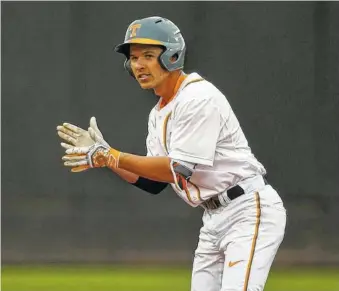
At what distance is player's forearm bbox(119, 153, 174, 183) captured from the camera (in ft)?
12.5

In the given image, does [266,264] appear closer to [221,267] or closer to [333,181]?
[221,267]

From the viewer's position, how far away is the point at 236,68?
675 cm

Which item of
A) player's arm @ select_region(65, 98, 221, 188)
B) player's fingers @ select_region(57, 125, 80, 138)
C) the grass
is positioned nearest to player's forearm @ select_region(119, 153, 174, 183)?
player's arm @ select_region(65, 98, 221, 188)

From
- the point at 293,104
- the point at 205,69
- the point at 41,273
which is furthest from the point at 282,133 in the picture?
the point at 41,273

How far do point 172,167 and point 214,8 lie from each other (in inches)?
127

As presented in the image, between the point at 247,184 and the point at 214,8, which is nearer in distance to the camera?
the point at 247,184

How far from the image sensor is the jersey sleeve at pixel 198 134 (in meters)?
3.77

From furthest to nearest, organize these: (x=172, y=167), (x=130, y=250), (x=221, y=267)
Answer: (x=130, y=250)
(x=221, y=267)
(x=172, y=167)

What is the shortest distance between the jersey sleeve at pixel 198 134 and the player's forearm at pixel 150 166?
0.05 metres

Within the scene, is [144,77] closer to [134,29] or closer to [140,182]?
[134,29]

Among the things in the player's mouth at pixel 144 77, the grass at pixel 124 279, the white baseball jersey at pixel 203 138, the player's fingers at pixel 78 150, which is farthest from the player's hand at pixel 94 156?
the grass at pixel 124 279

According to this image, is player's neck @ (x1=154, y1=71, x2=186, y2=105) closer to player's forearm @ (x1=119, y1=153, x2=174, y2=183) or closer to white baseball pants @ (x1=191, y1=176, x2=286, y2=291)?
player's forearm @ (x1=119, y1=153, x2=174, y2=183)

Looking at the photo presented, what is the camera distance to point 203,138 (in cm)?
378

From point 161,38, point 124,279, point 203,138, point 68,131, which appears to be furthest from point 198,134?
point 124,279
